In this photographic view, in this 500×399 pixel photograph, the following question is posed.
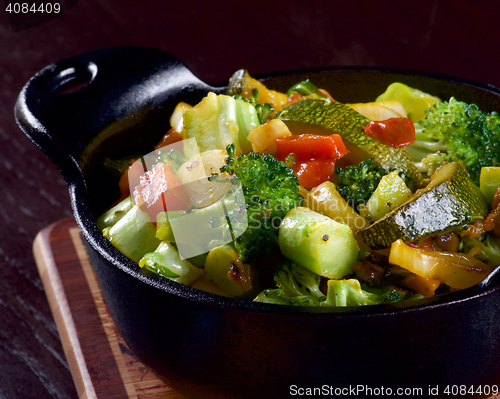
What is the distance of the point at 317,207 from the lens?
4.44 ft

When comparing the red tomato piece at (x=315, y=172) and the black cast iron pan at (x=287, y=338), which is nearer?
the black cast iron pan at (x=287, y=338)

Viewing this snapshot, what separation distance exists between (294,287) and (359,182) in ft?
1.05

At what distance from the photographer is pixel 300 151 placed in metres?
1.47

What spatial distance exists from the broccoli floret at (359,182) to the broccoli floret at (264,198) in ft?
0.42

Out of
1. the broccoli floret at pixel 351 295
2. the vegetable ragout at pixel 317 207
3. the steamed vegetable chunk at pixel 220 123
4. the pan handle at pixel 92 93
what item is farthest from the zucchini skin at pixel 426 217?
the pan handle at pixel 92 93

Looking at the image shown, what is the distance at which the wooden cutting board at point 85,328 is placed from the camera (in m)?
1.58

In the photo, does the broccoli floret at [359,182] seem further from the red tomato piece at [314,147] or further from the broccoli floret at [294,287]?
the broccoli floret at [294,287]

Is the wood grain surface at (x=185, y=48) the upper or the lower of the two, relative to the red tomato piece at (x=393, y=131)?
lower

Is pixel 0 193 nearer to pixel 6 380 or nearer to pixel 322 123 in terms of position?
pixel 6 380

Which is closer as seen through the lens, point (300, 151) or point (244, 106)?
point (300, 151)

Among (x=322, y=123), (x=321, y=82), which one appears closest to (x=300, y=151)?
(x=322, y=123)

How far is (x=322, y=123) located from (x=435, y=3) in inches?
89.7

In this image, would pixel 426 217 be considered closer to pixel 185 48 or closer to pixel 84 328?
pixel 84 328

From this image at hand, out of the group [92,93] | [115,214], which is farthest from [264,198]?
[92,93]
